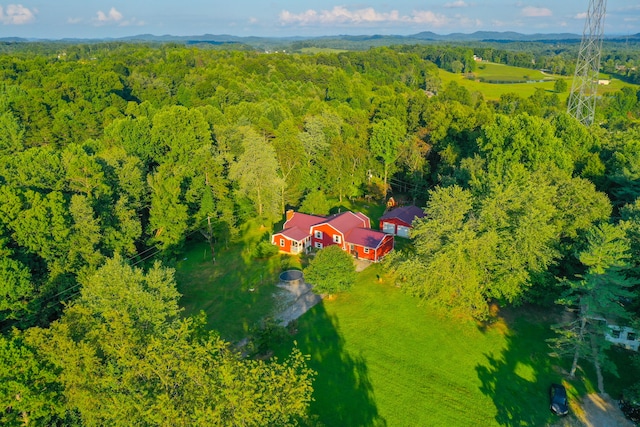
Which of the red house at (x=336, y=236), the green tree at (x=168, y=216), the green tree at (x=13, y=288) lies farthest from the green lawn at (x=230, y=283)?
the green tree at (x=13, y=288)

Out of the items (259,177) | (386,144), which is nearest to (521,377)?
(259,177)

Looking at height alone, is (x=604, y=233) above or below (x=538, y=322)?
above

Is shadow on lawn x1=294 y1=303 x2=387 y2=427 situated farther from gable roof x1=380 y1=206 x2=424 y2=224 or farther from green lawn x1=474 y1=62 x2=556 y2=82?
green lawn x1=474 y1=62 x2=556 y2=82

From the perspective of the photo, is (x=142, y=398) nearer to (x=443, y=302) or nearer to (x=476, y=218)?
(x=443, y=302)

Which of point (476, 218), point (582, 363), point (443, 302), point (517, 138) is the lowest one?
point (582, 363)

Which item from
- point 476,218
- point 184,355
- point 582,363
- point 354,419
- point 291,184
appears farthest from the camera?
point 291,184

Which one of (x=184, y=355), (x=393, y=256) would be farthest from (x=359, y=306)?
(x=184, y=355)
